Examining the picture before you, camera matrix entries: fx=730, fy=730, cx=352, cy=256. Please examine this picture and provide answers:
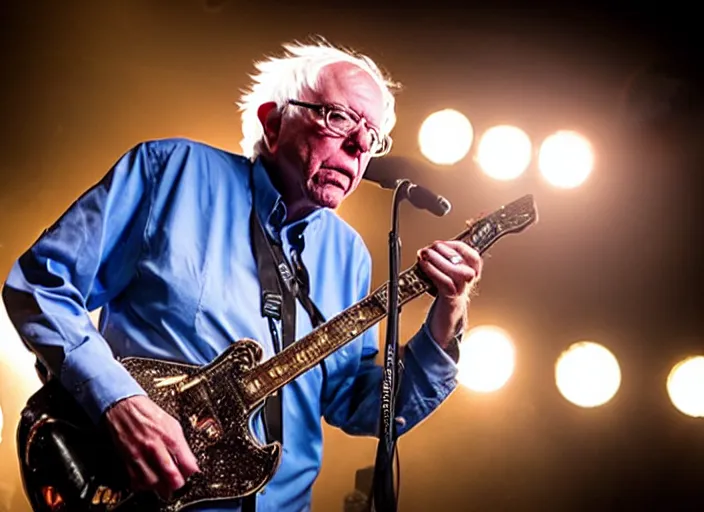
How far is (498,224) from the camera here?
172 cm

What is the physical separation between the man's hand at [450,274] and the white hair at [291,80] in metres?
0.38

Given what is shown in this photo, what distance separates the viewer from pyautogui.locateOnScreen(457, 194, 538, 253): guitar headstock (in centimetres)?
169

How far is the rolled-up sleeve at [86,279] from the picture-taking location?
1378 millimetres

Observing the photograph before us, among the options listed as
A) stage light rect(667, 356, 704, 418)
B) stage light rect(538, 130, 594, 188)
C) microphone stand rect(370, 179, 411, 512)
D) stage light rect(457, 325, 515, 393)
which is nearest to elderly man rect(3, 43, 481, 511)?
microphone stand rect(370, 179, 411, 512)

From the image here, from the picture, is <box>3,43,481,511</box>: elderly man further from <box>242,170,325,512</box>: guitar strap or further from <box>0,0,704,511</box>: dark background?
<box>0,0,704,511</box>: dark background

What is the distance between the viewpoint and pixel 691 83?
224cm

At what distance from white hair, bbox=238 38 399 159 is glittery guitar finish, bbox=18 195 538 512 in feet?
1.71

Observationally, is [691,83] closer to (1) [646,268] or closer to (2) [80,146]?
(1) [646,268]

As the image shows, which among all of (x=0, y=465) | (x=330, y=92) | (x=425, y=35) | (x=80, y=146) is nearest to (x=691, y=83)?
(x=425, y=35)

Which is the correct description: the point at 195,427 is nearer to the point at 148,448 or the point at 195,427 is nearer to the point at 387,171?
the point at 148,448

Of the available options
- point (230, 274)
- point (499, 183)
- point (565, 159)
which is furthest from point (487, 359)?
point (230, 274)

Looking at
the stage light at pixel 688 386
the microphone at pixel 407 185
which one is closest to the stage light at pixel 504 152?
the microphone at pixel 407 185

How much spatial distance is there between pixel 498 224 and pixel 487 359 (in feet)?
1.72

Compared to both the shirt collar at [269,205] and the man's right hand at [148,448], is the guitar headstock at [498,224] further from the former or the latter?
the man's right hand at [148,448]
